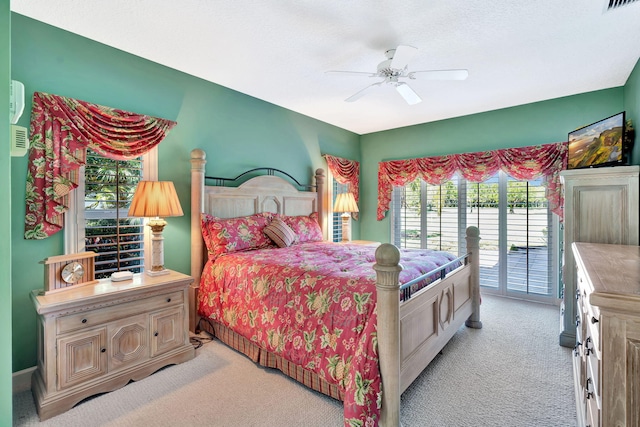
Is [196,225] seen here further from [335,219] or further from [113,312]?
[335,219]

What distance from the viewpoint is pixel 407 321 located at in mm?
1956

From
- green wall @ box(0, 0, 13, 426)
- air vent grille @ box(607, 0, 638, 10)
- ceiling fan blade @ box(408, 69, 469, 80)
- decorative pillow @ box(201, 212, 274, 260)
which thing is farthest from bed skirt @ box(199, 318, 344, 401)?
air vent grille @ box(607, 0, 638, 10)

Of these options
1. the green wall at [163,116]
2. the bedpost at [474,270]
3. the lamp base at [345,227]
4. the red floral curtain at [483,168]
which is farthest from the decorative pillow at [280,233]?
the red floral curtain at [483,168]

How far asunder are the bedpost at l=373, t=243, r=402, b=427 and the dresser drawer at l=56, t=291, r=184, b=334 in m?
1.75

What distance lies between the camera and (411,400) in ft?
6.81

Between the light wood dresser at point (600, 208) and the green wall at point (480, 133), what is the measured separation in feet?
6.05

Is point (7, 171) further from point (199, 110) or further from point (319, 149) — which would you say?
point (319, 149)

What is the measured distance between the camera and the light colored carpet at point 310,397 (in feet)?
6.19

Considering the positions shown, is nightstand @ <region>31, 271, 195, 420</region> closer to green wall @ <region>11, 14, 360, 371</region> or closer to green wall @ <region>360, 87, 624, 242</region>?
green wall @ <region>11, 14, 360, 371</region>

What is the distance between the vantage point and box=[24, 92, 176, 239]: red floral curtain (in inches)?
88.2

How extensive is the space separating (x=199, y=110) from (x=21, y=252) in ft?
6.63

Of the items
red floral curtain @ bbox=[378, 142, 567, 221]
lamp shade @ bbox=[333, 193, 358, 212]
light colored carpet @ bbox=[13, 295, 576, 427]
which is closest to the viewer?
light colored carpet @ bbox=[13, 295, 576, 427]

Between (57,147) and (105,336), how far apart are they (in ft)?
4.89

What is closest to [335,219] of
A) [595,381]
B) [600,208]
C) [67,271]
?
[600,208]
